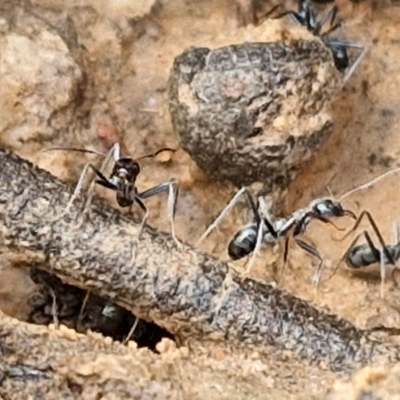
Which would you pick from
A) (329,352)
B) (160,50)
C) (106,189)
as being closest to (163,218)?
(106,189)

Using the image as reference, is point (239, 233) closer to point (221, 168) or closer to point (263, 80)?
point (221, 168)

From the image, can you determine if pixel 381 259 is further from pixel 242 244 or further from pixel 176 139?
pixel 176 139

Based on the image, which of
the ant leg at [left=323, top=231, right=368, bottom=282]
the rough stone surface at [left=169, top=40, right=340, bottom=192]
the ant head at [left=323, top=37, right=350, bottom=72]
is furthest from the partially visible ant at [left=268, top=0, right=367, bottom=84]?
the ant leg at [left=323, top=231, right=368, bottom=282]

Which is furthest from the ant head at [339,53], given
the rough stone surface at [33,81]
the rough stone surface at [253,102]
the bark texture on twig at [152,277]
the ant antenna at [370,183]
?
the bark texture on twig at [152,277]

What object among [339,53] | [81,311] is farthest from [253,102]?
[81,311]

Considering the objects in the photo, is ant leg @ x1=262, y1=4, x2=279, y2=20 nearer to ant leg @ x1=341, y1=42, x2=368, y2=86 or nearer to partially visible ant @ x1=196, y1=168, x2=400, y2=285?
ant leg @ x1=341, y1=42, x2=368, y2=86
